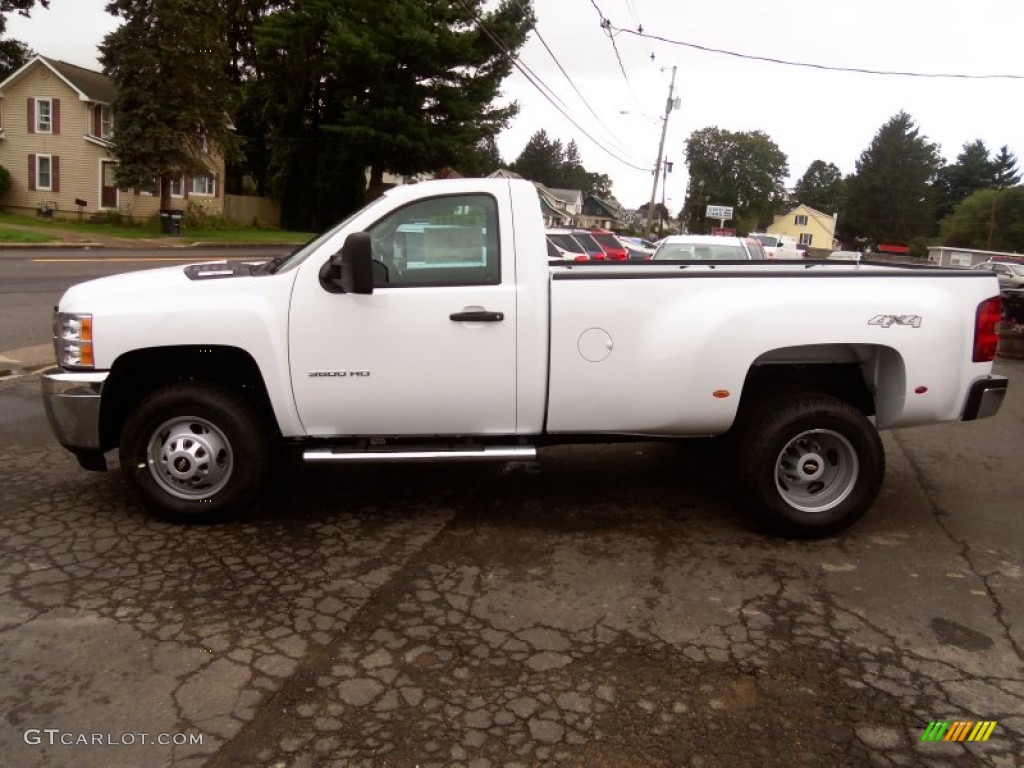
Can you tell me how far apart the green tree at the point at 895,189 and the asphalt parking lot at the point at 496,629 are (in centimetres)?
10322

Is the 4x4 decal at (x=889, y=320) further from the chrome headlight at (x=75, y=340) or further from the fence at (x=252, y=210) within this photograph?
the fence at (x=252, y=210)

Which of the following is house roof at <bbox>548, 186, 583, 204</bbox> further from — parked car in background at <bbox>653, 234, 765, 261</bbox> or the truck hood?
the truck hood

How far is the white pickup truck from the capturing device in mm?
4391

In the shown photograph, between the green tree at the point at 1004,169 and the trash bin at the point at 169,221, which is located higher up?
the green tree at the point at 1004,169

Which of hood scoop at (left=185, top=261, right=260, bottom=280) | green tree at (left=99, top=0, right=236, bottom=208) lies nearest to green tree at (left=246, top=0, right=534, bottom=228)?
green tree at (left=99, top=0, right=236, bottom=208)

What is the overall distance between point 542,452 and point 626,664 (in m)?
3.15

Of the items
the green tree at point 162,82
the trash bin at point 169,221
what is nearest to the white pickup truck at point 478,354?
the green tree at point 162,82

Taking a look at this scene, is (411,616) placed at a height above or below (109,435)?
below

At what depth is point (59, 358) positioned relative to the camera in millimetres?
4527

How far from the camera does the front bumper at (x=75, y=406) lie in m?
4.42

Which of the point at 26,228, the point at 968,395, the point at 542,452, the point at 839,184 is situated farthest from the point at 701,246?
the point at 839,184

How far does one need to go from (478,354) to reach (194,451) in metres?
1.65

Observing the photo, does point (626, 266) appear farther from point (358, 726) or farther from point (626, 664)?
point (358, 726)

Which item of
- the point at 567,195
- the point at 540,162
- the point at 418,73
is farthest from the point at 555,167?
the point at 418,73
